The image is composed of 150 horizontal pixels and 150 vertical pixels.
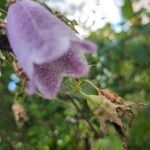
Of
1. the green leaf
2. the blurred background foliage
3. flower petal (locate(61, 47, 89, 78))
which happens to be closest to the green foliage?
the blurred background foliage

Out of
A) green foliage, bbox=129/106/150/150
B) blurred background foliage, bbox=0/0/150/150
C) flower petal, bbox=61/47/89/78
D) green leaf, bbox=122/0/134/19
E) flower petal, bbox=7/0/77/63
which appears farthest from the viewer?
green foliage, bbox=129/106/150/150

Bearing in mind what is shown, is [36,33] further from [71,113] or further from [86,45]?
[71,113]

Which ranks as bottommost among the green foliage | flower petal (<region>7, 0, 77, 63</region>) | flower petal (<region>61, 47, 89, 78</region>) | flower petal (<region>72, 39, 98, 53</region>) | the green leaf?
the green foliage

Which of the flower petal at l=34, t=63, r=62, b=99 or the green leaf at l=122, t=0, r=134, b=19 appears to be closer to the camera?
the flower petal at l=34, t=63, r=62, b=99

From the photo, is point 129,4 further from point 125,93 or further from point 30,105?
point 30,105

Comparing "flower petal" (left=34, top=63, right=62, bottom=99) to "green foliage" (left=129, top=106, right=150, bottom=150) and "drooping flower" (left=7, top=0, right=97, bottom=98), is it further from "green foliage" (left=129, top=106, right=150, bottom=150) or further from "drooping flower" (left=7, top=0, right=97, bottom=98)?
"green foliage" (left=129, top=106, right=150, bottom=150)

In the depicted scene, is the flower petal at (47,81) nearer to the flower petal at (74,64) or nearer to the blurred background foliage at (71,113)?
the flower petal at (74,64)

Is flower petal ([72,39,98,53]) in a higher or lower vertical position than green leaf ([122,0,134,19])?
higher

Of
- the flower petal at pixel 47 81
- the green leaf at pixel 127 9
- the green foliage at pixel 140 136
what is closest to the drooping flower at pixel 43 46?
the flower petal at pixel 47 81
